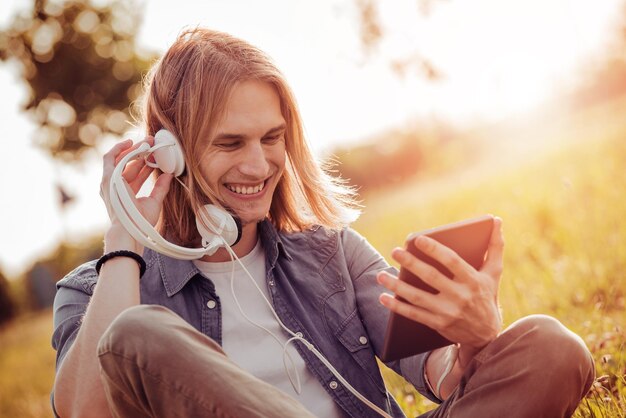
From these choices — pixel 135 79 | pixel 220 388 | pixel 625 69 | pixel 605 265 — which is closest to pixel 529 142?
pixel 625 69

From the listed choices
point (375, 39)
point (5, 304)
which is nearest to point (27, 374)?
point (375, 39)

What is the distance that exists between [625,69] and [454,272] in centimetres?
2146

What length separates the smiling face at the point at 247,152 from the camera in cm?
299

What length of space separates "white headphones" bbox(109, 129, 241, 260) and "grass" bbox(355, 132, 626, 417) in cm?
134

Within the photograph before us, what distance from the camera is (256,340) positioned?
9.34 feet

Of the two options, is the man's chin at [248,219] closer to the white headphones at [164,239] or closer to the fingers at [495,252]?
the white headphones at [164,239]

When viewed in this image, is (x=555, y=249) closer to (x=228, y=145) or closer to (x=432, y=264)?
(x=228, y=145)

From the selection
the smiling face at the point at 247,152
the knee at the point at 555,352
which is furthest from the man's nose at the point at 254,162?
the knee at the point at 555,352

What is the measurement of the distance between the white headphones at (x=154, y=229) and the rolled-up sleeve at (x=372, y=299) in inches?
21.5

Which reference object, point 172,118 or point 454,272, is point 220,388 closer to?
point 454,272

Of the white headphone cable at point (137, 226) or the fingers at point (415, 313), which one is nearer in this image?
the fingers at point (415, 313)

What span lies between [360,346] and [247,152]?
3.02 feet

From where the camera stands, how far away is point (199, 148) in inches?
120

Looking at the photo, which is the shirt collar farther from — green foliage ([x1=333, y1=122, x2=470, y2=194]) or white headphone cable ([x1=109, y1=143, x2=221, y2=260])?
green foliage ([x1=333, y1=122, x2=470, y2=194])
